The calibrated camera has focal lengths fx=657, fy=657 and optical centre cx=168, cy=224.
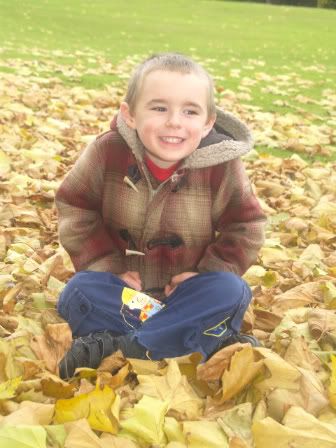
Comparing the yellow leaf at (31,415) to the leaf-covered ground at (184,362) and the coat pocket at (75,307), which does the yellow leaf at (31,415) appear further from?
the coat pocket at (75,307)

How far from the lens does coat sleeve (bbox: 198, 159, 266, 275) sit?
84.3 inches

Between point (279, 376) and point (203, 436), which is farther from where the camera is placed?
point (279, 376)

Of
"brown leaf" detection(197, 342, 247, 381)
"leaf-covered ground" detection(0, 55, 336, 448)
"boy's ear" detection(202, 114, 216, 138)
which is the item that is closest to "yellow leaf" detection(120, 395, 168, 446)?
"leaf-covered ground" detection(0, 55, 336, 448)

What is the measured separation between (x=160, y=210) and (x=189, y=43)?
12127 mm

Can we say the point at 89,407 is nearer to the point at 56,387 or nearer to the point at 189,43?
the point at 56,387

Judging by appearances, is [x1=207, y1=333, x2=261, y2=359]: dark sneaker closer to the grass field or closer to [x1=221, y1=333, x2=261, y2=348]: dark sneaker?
[x1=221, y1=333, x2=261, y2=348]: dark sneaker

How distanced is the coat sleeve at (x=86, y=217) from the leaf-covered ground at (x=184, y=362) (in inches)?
9.2

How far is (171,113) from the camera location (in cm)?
204

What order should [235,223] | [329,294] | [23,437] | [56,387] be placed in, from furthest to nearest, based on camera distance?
1. [329,294]
2. [235,223]
3. [56,387]
4. [23,437]

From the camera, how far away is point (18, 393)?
5.92 feet

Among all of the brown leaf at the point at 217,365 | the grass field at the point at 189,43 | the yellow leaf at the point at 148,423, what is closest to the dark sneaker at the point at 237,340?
the brown leaf at the point at 217,365

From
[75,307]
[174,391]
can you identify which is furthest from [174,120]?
[174,391]

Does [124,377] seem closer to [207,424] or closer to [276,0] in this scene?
[207,424]

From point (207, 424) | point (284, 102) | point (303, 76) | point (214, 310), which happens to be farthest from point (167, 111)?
point (303, 76)
